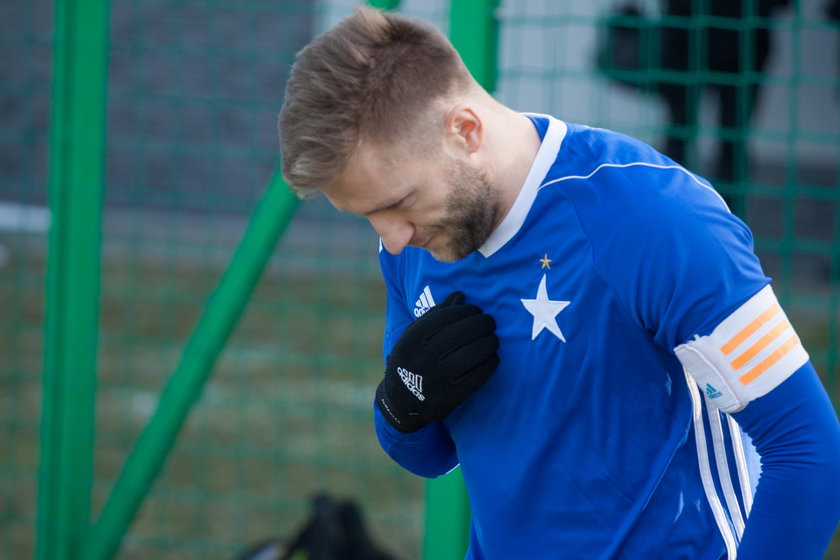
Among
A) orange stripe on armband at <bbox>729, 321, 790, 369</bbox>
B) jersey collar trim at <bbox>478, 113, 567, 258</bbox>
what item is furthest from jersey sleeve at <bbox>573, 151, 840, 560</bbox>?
jersey collar trim at <bbox>478, 113, 567, 258</bbox>

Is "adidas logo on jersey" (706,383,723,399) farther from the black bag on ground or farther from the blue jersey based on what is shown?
the black bag on ground

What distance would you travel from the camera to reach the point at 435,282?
1.65 meters

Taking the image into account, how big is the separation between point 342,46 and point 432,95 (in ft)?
0.50

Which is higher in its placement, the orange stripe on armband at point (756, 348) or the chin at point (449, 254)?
the chin at point (449, 254)

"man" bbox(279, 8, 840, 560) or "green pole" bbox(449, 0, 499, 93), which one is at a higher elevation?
"green pole" bbox(449, 0, 499, 93)

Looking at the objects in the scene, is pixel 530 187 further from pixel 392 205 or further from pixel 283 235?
pixel 283 235

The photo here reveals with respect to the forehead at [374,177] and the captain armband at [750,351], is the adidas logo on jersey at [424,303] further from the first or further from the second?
the captain armband at [750,351]

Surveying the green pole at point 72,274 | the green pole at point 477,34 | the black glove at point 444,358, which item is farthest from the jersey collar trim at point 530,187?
the green pole at point 72,274

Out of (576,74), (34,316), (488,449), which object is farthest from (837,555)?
(34,316)

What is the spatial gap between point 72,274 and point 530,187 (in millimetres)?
1905

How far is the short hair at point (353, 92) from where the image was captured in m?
1.40

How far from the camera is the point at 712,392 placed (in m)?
1.34

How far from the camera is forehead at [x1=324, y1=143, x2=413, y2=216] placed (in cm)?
144

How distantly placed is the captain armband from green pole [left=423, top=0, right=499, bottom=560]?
1.25m
